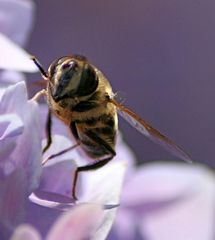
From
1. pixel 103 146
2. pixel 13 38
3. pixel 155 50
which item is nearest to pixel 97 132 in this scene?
pixel 103 146

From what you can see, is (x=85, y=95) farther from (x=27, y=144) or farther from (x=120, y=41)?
(x=120, y=41)

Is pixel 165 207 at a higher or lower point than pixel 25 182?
lower

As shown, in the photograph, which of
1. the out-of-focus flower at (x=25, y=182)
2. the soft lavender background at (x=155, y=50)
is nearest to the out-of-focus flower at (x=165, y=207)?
the out-of-focus flower at (x=25, y=182)

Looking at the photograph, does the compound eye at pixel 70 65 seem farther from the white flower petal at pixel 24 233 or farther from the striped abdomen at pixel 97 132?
the white flower petal at pixel 24 233

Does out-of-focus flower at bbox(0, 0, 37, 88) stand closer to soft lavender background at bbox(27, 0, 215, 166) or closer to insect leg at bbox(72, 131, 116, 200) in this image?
insect leg at bbox(72, 131, 116, 200)

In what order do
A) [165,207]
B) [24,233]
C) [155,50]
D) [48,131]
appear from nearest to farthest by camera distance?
[24,233], [48,131], [165,207], [155,50]

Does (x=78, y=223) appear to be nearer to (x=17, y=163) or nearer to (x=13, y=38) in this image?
(x=17, y=163)

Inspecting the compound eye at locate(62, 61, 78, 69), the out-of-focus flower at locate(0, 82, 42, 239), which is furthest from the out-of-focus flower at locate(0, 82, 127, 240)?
the compound eye at locate(62, 61, 78, 69)
